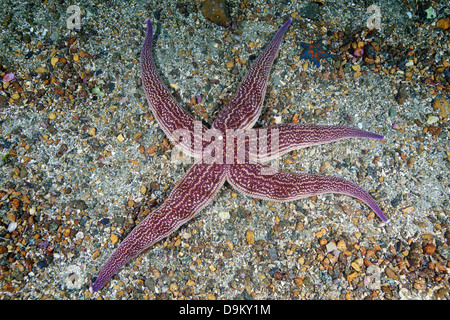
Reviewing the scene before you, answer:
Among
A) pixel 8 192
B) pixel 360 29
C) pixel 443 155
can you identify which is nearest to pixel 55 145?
pixel 8 192

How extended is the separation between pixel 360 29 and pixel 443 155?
2295 mm

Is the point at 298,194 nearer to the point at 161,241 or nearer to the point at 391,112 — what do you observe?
the point at 161,241

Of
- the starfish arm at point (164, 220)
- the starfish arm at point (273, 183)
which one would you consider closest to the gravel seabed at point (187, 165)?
the starfish arm at point (164, 220)

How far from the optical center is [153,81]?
12.1ft

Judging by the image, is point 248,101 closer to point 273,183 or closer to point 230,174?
point 230,174

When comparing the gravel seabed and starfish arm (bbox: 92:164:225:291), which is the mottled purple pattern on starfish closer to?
starfish arm (bbox: 92:164:225:291)

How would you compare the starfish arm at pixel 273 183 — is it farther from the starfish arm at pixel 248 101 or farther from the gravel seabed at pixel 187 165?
the starfish arm at pixel 248 101

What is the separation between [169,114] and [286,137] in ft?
4.81

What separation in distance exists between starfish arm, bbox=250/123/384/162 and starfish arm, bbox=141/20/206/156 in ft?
2.37

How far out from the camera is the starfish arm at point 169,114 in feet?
11.1

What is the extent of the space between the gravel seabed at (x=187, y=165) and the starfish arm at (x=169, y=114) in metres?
0.46

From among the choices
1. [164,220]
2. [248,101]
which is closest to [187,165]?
[164,220]

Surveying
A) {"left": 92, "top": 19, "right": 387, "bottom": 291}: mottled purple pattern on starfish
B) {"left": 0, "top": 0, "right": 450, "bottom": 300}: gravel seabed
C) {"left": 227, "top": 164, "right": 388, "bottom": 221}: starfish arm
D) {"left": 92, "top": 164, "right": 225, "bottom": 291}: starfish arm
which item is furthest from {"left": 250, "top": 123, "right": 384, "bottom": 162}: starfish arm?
{"left": 92, "top": 164, "right": 225, "bottom": 291}: starfish arm

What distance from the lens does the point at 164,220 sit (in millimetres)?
3102
